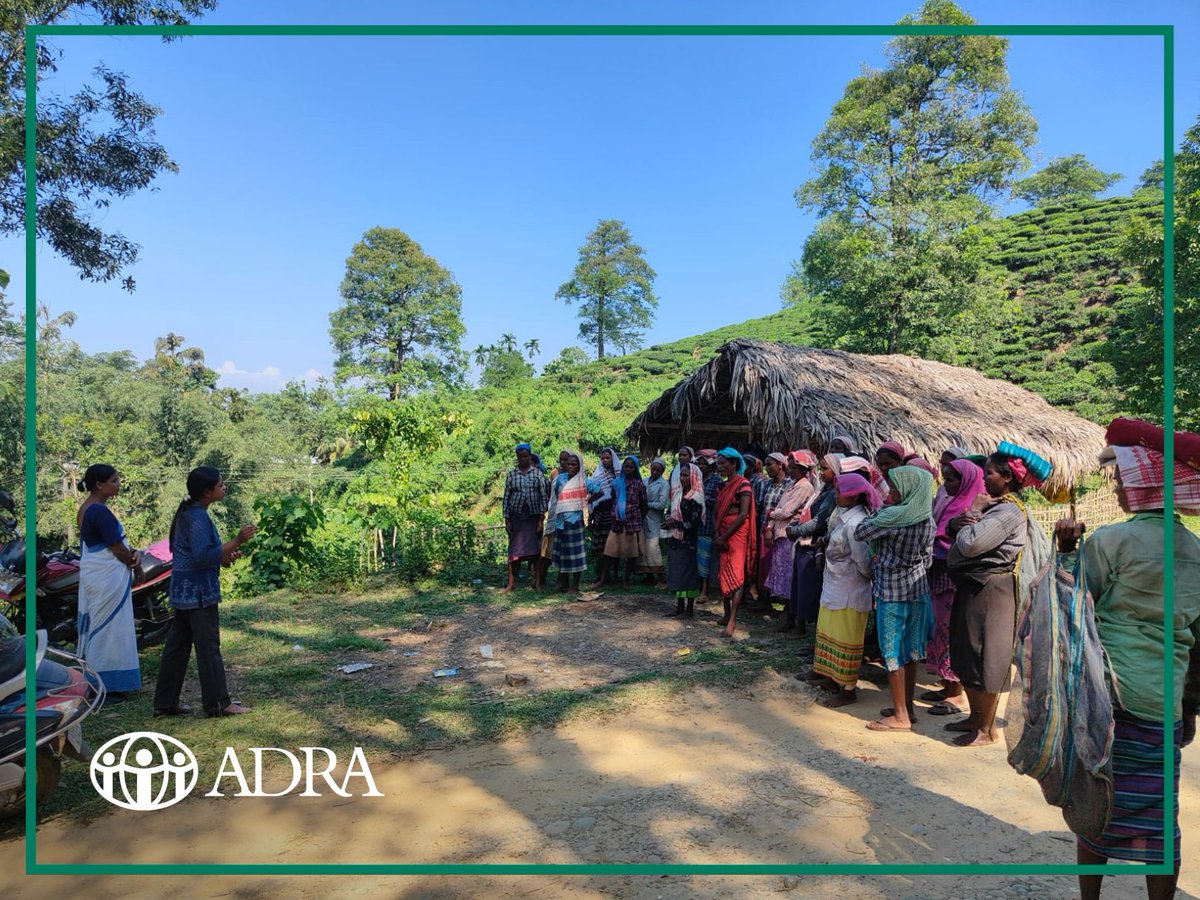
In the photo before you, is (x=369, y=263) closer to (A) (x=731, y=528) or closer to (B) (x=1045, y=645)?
(A) (x=731, y=528)

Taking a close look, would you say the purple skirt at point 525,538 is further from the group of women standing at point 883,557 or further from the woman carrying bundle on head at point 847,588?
the woman carrying bundle on head at point 847,588

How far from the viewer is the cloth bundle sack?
7.09ft

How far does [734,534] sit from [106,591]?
171 inches

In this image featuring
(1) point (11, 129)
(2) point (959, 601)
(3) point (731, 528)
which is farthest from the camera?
(3) point (731, 528)

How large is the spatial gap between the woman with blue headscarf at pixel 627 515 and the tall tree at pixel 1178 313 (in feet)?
14.3

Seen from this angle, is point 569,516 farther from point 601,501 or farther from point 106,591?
point 106,591

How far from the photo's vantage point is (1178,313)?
5.60 m

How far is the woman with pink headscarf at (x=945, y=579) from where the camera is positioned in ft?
13.9

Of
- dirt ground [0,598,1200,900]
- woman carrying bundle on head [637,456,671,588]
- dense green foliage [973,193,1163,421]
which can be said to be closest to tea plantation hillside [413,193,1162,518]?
dense green foliage [973,193,1163,421]

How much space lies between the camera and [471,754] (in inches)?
154

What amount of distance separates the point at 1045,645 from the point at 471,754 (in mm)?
2815

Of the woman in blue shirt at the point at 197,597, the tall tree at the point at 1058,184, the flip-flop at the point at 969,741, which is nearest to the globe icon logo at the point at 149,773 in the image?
the woman in blue shirt at the point at 197,597

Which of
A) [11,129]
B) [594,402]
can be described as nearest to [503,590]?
[11,129]

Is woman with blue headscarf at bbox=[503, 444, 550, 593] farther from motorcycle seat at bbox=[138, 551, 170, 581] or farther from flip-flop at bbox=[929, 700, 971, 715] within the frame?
flip-flop at bbox=[929, 700, 971, 715]
